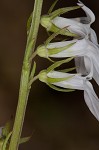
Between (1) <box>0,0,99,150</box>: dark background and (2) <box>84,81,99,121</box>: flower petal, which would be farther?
(1) <box>0,0,99,150</box>: dark background

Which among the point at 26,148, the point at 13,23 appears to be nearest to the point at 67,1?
the point at 13,23

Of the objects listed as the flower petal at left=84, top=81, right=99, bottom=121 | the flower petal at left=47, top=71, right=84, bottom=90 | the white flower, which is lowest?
the flower petal at left=84, top=81, right=99, bottom=121

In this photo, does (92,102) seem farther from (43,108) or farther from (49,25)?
(43,108)

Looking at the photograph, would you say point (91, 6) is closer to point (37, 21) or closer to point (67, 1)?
point (67, 1)

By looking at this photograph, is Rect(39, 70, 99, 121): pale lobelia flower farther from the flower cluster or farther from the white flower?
the white flower

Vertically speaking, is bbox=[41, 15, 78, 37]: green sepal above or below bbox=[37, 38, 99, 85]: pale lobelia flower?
above

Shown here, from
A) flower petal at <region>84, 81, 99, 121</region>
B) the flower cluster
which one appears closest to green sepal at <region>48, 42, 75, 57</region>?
the flower cluster
